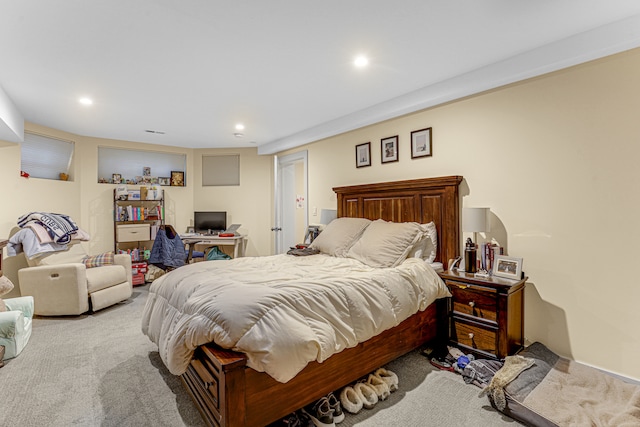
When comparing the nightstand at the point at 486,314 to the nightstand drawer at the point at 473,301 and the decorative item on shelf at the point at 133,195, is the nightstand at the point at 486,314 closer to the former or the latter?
the nightstand drawer at the point at 473,301

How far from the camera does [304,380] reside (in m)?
1.73

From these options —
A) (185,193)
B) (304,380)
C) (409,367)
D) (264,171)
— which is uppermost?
(264,171)

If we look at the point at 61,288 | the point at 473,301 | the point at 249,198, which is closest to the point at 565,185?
the point at 473,301

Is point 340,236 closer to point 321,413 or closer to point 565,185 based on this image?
point 321,413

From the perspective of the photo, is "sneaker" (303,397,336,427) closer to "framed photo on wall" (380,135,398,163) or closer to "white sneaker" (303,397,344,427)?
"white sneaker" (303,397,344,427)

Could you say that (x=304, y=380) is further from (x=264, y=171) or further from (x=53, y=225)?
(x=264, y=171)

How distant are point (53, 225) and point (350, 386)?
4.16 meters

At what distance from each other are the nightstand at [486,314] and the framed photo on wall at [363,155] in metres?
1.81

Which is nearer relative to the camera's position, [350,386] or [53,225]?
[350,386]

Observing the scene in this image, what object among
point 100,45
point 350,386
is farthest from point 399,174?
point 100,45

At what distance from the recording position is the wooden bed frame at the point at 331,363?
1.48 meters

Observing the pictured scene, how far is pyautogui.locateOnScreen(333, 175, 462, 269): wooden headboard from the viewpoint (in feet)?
9.71

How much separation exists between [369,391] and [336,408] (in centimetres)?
27

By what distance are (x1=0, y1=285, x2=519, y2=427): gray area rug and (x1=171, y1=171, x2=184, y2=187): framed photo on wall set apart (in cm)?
341
